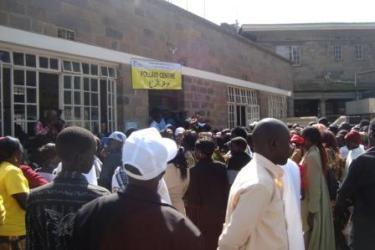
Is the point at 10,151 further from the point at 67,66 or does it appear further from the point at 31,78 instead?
the point at 67,66

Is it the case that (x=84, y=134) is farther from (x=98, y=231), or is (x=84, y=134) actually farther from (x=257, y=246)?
(x=257, y=246)

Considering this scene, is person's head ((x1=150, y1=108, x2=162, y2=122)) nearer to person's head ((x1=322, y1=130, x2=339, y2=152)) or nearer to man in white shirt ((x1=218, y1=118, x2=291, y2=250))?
person's head ((x1=322, y1=130, x2=339, y2=152))

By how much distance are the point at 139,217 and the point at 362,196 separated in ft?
8.49

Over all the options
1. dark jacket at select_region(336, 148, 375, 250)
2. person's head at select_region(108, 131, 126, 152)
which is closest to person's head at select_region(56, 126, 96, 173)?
dark jacket at select_region(336, 148, 375, 250)

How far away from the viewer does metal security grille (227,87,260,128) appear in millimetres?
16859

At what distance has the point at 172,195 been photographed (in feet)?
18.5

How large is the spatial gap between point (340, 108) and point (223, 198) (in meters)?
29.2

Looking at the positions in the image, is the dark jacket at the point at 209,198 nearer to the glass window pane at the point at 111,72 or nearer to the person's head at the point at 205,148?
the person's head at the point at 205,148

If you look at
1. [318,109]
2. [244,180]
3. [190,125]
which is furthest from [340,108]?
[244,180]

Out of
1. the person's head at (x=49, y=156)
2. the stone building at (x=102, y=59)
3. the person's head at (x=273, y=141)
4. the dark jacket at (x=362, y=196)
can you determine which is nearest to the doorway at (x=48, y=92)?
the stone building at (x=102, y=59)

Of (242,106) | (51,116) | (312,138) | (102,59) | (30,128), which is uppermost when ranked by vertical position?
(102,59)

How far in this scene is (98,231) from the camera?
7.41 ft

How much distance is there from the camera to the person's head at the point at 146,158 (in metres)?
2.34

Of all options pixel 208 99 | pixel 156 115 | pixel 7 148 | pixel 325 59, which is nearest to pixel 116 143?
pixel 7 148
